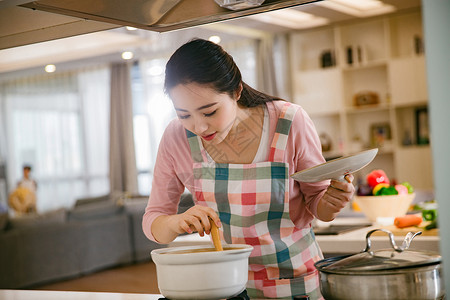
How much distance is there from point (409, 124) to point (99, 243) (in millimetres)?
3782

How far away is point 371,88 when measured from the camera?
7.23 meters

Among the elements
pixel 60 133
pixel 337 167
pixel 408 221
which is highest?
pixel 60 133

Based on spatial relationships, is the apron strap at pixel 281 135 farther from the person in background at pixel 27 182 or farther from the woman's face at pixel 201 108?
the person in background at pixel 27 182

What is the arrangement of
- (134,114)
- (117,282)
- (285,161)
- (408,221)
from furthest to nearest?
(134,114)
(117,282)
(408,221)
(285,161)

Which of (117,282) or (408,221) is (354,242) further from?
(117,282)

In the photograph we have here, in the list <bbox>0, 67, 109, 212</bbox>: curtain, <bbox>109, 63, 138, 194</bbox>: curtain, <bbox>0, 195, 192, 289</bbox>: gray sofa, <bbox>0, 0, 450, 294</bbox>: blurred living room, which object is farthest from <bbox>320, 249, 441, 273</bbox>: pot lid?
<bbox>0, 67, 109, 212</bbox>: curtain

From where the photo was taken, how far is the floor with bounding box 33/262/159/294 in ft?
16.6

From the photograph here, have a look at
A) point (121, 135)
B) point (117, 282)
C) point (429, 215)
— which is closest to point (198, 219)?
point (429, 215)

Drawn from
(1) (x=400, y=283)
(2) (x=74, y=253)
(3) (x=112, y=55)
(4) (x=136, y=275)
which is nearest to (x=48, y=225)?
(2) (x=74, y=253)

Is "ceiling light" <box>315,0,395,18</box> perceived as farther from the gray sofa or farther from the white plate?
the white plate

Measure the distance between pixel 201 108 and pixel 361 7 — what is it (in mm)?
5743

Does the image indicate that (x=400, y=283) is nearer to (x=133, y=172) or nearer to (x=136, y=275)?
(x=136, y=275)

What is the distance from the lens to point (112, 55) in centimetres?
852

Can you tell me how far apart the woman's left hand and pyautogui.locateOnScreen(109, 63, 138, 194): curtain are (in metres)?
8.08
